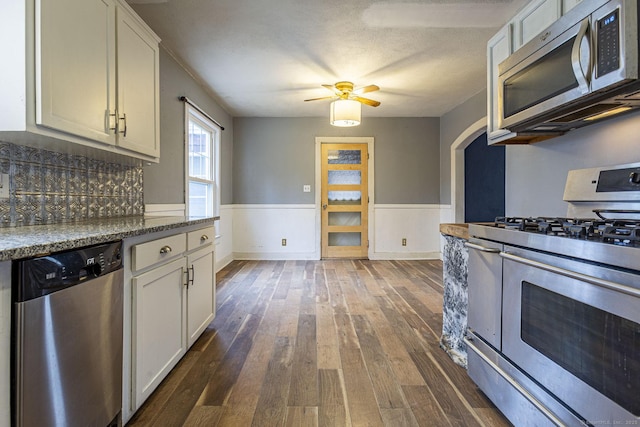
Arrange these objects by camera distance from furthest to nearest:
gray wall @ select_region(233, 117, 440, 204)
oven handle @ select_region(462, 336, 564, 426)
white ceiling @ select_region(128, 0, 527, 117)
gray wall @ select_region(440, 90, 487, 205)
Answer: gray wall @ select_region(233, 117, 440, 204)
gray wall @ select_region(440, 90, 487, 205)
white ceiling @ select_region(128, 0, 527, 117)
oven handle @ select_region(462, 336, 564, 426)

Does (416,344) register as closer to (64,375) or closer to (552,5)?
(64,375)

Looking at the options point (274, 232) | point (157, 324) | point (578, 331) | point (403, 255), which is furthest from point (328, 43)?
point (403, 255)

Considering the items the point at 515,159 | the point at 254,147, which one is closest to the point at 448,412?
the point at 515,159

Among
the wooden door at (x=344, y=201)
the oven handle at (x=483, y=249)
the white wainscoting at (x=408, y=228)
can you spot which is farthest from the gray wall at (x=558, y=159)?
the wooden door at (x=344, y=201)

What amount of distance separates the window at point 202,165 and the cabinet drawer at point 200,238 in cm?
133

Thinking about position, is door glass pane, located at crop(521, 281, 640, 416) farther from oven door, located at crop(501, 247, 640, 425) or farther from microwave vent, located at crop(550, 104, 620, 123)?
microwave vent, located at crop(550, 104, 620, 123)

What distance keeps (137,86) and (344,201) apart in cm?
377

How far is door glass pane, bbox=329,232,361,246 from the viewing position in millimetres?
5418

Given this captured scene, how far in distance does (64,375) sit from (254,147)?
4.58 m

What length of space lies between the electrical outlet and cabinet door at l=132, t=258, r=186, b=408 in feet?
2.35

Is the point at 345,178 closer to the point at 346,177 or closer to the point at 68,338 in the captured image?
the point at 346,177

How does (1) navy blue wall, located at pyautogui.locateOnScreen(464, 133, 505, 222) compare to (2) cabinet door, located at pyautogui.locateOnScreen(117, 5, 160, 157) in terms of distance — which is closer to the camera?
(2) cabinet door, located at pyautogui.locateOnScreen(117, 5, 160, 157)

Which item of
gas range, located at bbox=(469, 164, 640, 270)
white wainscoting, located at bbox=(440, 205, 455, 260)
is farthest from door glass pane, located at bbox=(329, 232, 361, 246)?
gas range, located at bbox=(469, 164, 640, 270)

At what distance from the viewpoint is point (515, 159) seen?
8.15ft
